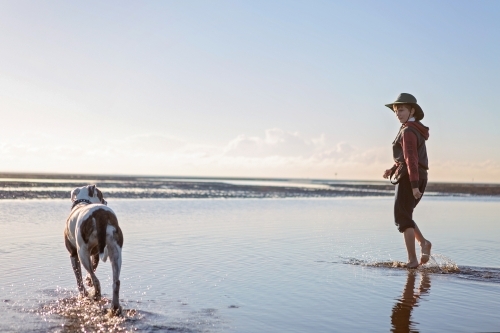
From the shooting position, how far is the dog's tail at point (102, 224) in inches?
226

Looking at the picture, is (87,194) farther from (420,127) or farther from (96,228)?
(420,127)

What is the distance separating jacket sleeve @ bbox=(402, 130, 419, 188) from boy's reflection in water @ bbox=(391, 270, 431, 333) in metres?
1.29

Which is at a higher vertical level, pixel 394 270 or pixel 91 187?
pixel 91 187

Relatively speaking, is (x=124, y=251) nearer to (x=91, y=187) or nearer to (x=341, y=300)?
(x=91, y=187)

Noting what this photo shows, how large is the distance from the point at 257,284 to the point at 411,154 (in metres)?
2.81

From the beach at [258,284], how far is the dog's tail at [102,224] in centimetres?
59

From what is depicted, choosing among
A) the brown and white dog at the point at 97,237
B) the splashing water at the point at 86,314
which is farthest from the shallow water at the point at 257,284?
the brown and white dog at the point at 97,237

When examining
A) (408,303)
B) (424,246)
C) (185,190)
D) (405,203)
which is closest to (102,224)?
(408,303)

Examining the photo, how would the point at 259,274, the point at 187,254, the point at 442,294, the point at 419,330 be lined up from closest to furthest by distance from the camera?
1. the point at 419,330
2. the point at 442,294
3. the point at 259,274
4. the point at 187,254

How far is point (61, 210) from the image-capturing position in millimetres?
19016

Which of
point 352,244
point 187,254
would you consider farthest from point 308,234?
point 187,254

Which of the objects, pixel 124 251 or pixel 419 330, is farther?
pixel 124 251

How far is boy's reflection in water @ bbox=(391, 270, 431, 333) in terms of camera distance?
5250 mm

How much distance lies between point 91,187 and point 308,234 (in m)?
7.02
